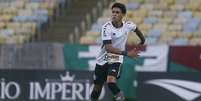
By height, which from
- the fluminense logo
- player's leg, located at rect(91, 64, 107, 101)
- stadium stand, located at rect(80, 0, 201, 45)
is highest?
stadium stand, located at rect(80, 0, 201, 45)

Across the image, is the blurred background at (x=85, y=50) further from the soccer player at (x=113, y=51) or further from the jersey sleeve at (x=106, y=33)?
the jersey sleeve at (x=106, y=33)

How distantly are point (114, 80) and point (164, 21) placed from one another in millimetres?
8492

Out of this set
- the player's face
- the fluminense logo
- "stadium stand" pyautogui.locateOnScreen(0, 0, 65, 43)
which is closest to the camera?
the player's face

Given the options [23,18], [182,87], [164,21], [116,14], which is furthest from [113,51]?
[23,18]

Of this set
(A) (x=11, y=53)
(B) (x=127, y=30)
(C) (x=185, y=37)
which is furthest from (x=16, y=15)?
(B) (x=127, y=30)

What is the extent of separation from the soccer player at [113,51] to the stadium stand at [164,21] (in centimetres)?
631

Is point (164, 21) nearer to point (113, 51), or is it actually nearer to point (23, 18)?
point (23, 18)

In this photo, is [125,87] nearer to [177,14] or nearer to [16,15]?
[177,14]

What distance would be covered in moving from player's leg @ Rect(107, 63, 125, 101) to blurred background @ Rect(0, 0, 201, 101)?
Result: 10.2 feet

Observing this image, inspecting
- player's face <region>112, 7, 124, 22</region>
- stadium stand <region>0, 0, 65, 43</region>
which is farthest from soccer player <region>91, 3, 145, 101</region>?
stadium stand <region>0, 0, 65, 43</region>

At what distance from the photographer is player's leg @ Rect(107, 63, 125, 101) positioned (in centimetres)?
1024

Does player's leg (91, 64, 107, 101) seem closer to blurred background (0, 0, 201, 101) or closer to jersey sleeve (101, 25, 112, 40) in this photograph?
jersey sleeve (101, 25, 112, 40)

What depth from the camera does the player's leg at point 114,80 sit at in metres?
10.2

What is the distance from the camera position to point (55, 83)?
14.9 metres
